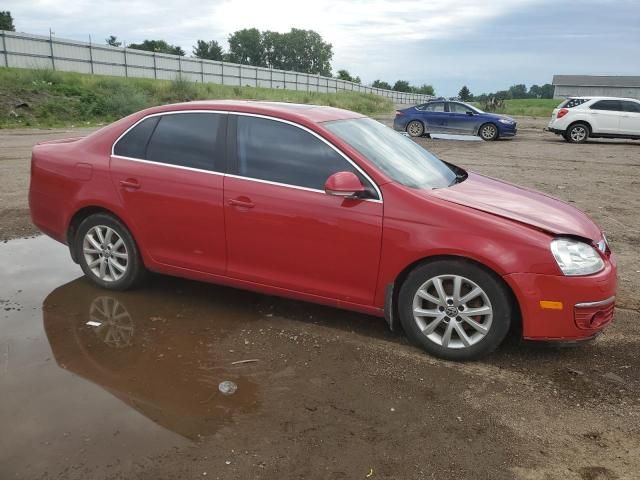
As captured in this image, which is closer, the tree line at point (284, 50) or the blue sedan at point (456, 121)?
the blue sedan at point (456, 121)

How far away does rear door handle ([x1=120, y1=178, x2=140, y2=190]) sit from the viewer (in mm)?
4562

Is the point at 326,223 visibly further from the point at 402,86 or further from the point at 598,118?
the point at 402,86

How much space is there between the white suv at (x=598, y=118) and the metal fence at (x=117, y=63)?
22.7 m

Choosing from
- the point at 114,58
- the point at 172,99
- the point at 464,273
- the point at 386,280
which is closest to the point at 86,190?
the point at 386,280

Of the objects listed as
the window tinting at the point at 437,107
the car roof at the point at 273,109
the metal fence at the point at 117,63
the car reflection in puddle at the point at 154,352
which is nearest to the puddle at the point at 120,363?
the car reflection in puddle at the point at 154,352

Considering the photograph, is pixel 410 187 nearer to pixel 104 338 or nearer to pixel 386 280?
pixel 386 280

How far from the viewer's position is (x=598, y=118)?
20375 millimetres

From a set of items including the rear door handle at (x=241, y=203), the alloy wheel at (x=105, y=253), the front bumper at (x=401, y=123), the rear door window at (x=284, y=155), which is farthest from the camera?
the front bumper at (x=401, y=123)

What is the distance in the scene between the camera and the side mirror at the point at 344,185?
3.79 metres

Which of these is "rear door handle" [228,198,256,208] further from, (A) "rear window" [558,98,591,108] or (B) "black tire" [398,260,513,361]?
(A) "rear window" [558,98,591,108]

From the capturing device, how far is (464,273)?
366 cm

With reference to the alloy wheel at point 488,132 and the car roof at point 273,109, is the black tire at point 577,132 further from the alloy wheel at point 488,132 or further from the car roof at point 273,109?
the car roof at point 273,109

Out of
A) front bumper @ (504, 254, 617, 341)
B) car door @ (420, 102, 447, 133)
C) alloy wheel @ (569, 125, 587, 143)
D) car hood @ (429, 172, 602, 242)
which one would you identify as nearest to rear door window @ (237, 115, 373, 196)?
car hood @ (429, 172, 602, 242)

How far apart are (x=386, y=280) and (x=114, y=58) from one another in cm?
3748
